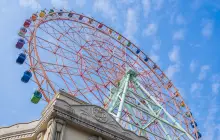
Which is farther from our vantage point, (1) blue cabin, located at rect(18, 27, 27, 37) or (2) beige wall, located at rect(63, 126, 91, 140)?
(1) blue cabin, located at rect(18, 27, 27, 37)

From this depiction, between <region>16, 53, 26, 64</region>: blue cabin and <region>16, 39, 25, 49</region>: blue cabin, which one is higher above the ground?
<region>16, 39, 25, 49</region>: blue cabin

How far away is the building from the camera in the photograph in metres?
10.0

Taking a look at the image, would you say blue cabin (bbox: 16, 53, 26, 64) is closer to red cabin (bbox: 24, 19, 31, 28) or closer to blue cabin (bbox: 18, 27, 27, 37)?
blue cabin (bbox: 18, 27, 27, 37)

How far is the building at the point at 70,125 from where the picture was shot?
1002cm

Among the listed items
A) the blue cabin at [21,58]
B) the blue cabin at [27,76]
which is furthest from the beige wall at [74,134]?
the blue cabin at [21,58]

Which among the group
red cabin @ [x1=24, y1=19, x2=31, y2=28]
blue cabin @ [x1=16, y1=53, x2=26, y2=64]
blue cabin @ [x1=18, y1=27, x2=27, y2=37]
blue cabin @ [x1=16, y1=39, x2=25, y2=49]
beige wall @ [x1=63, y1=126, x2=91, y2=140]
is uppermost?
red cabin @ [x1=24, y1=19, x2=31, y2=28]

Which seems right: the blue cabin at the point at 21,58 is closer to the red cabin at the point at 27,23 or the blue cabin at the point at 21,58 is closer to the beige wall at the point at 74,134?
the red cabin at the point at 27,23

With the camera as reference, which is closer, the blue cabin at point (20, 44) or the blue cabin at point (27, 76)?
the blue cabin at point (27, 76)

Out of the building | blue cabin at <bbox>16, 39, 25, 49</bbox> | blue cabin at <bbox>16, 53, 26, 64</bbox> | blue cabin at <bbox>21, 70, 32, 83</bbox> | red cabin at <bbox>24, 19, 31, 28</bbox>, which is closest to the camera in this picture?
the building

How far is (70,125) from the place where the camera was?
404 inches

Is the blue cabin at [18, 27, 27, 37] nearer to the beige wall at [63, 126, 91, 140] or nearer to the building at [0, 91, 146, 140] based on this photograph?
Answer: the building at [0, 91, 146, 140]

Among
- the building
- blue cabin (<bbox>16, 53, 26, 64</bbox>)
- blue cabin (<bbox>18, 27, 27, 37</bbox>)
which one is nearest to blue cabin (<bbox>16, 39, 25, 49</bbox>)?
blue cabin (<bbox>18, 27, 27, 37</bbox>)

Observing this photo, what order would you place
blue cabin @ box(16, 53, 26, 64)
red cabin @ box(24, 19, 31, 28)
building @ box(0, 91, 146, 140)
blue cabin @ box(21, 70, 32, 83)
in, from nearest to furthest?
building @ box(0, 91, 146, 140) < blue cabin @ box(21, 70, 32, 83) < blue cabin @ box(16, 53, 26, 64) < red cabin @ box(24, 19, 31, 28)

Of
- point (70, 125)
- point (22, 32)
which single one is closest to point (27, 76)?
point (22, 32)
